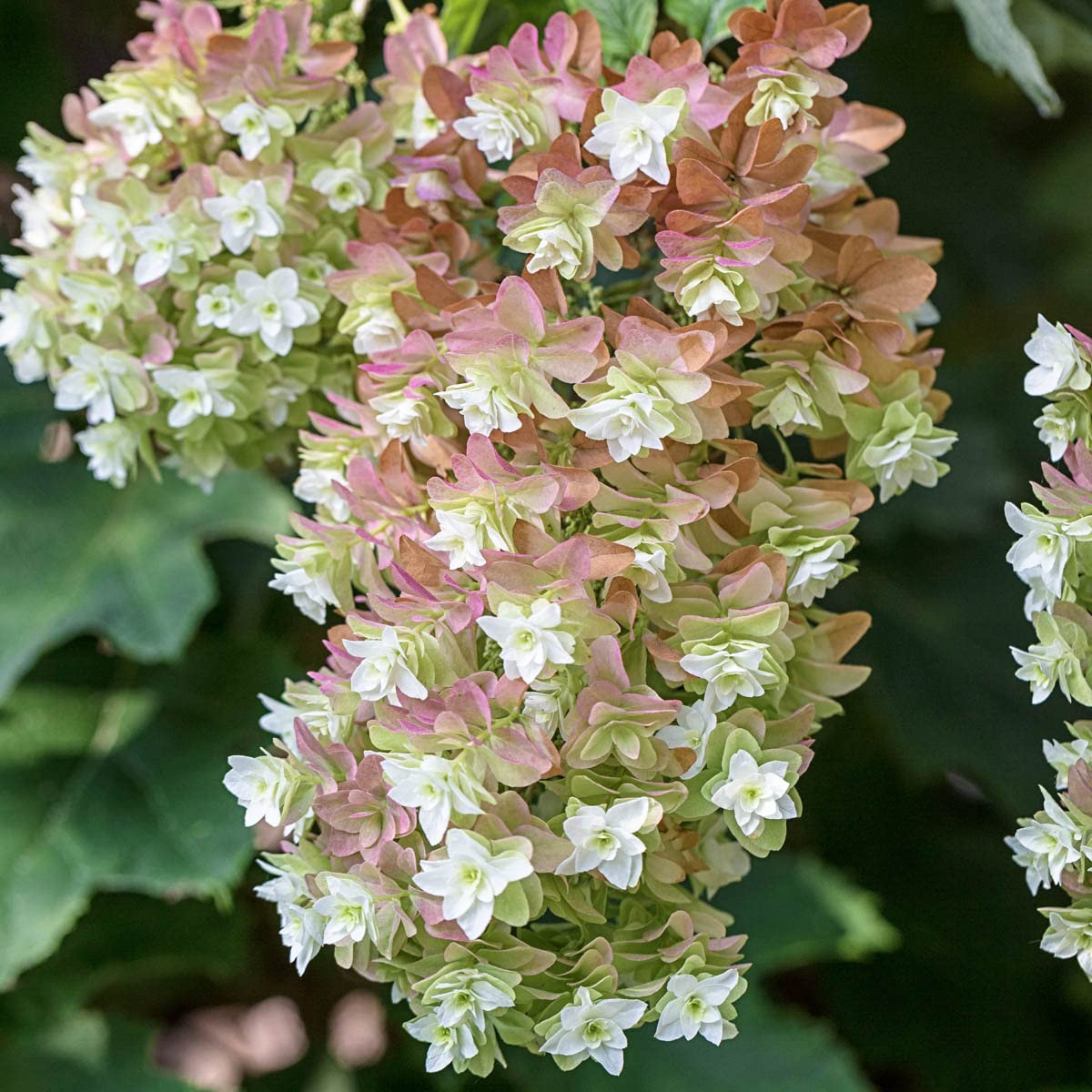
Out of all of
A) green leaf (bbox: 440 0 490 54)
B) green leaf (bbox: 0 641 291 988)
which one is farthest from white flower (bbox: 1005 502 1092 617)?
green leaf (bbox: 0 641 291 988)

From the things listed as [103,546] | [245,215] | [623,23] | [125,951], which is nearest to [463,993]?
[245,215]

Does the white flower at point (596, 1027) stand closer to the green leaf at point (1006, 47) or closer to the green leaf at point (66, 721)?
the green leaf at point (1006, 47)

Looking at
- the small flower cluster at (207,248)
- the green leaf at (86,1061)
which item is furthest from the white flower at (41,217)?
the green leaf at (86,1061)

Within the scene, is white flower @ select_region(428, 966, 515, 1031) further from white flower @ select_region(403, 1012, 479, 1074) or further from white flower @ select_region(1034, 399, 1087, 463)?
white flower @ select_region(1034, 399, 1087, 463)

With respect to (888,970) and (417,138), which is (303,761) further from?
(888,970)

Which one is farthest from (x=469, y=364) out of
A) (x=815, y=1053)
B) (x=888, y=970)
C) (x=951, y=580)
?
(x=888, y=970)

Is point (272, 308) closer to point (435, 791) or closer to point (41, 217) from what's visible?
point (41, 217)
